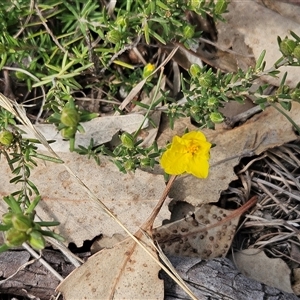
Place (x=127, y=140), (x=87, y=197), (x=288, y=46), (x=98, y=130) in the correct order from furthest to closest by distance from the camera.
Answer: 1. (x=98, y=130)
2. (x=87, y=197)
3. (x=127, y=140)
4. (x=288, y=46)

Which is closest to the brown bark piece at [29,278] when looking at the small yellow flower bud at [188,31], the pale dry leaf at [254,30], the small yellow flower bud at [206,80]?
the small yellow flower bud at [206,80]

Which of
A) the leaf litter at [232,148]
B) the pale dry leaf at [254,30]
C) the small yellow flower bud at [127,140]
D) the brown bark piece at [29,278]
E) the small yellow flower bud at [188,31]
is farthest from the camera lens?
the pale dry leaf at [254,30]

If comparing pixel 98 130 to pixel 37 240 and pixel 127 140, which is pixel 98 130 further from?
pixel 37 240

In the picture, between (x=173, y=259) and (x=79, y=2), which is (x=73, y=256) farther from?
(x=79, y=2)

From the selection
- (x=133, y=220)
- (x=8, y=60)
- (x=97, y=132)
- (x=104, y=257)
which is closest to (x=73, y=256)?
(x=104, y=257)

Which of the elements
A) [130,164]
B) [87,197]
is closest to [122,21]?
[130,164]

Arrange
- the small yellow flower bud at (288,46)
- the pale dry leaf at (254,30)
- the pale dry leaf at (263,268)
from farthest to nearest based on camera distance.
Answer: the pale dry leaf at (254,30) → the pale dry leaf at (263,268) → the small yellow flower bud at (288,46)

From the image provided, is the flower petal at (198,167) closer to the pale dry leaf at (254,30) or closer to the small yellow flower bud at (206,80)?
the small yellow flower bud at (206,80)
